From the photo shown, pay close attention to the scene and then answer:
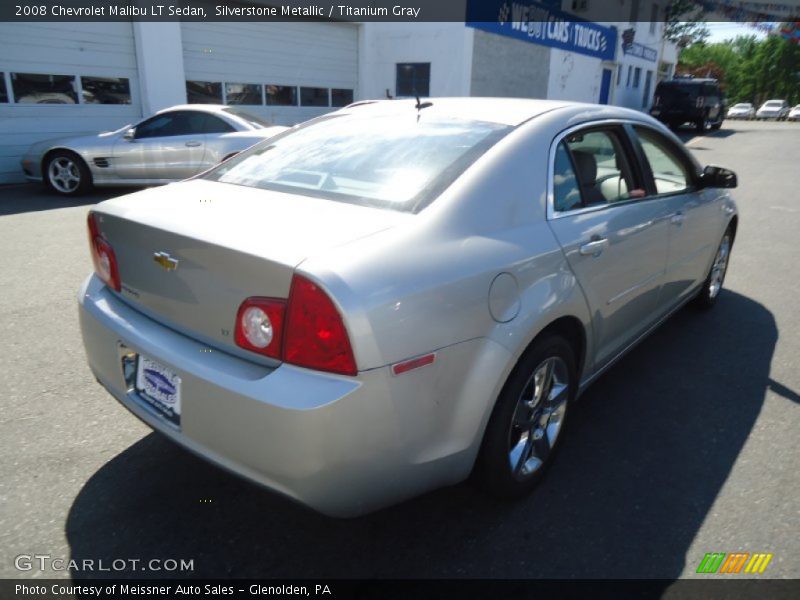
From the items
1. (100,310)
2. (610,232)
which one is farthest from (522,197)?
(100,310)

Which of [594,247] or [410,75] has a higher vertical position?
[410,75]

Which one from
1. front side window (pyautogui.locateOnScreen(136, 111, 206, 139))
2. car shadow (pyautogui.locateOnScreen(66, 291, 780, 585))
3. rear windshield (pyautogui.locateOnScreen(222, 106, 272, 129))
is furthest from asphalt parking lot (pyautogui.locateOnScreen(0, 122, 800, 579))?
rear windshield (pyautogui.locateOnScreen(222, 106, 272, 129))

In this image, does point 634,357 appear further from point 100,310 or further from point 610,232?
point 100,310

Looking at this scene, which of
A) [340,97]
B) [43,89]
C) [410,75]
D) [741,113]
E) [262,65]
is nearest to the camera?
[43,89]

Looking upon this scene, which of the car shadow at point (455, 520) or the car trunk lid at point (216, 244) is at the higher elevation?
the car trunk lid at point (216, 244)

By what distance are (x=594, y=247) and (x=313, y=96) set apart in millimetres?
14368

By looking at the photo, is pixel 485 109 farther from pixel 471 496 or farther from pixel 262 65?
pixel 262 65

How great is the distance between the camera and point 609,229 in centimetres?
273

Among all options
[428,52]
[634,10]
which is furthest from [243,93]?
[634,10]

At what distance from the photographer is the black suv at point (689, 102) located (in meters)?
25.6

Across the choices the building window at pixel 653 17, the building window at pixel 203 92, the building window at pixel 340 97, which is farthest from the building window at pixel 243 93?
the building window at pixel 653 17

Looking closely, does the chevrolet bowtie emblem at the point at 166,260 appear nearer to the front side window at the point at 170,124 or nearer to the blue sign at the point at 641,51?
the front side window at the point at 170,124

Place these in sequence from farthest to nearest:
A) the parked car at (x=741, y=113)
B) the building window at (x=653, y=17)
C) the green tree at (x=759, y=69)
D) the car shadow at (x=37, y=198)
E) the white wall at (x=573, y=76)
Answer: the green tree at (x=759, y=69) < the parked car at (x=741, y=113) < the building window at (x=653, y=17) < the white wall at (x=573, y=76) < the car shadow at (x=37, y=198)

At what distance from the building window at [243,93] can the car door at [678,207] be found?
1189cm
